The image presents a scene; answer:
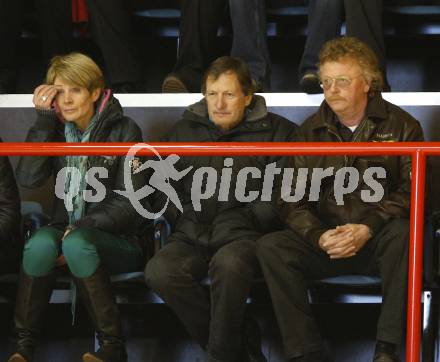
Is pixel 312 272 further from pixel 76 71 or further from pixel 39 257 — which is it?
pixel 76 71

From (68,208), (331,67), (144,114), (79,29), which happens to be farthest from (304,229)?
(79,29)

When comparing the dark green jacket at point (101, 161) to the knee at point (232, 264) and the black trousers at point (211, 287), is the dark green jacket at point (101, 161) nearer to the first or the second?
the black trousers at point (211, 287)

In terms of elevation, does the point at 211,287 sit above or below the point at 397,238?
below

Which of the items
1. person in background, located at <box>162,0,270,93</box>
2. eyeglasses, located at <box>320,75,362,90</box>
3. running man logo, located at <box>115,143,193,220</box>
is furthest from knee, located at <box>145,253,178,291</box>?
person in background, located at <box>162,0,270,93</box>

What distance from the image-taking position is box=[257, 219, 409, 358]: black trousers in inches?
122

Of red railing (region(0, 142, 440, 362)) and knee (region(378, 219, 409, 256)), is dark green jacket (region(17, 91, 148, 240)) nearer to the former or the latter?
Result: red railing (region(0, 142, 440, 362))

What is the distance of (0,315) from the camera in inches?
154

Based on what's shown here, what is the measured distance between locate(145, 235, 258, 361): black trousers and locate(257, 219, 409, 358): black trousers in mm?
81

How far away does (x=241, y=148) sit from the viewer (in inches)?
112

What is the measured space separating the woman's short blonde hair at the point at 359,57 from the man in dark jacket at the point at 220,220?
0.99 ft

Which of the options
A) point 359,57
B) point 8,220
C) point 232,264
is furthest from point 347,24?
point 8,220

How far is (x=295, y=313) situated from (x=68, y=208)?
2.98 feet

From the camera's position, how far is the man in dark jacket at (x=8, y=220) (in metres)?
3.52

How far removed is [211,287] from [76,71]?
0.95 metres
